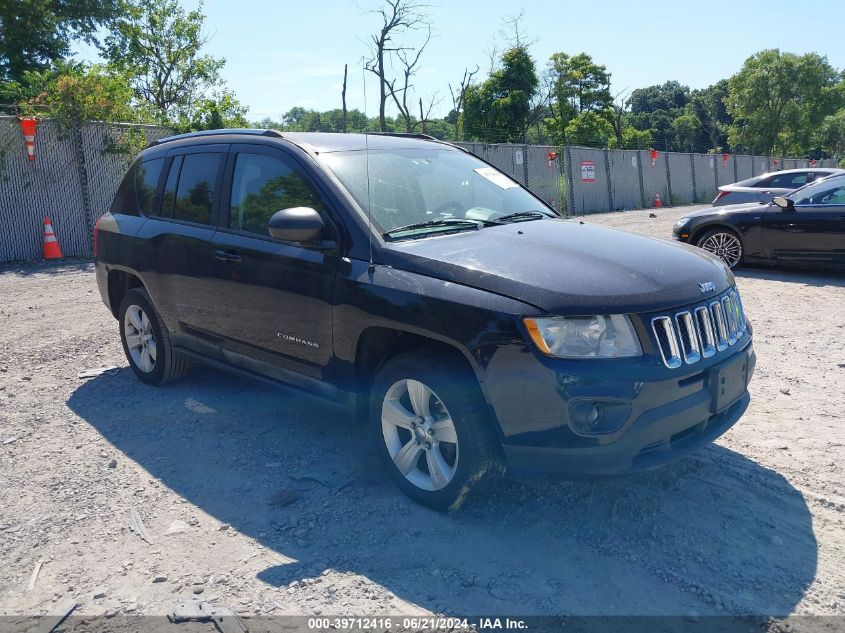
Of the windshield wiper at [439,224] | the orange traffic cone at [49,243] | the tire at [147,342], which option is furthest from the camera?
the orange traffic cone at [49,243]

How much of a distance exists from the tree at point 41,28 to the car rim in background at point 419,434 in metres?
28.2

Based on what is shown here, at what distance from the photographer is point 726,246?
10.5m

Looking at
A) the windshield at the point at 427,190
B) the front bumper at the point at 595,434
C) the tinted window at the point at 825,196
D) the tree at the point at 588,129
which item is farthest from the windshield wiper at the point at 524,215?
the tree at the point at 588,129

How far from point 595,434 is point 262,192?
2.50 meters

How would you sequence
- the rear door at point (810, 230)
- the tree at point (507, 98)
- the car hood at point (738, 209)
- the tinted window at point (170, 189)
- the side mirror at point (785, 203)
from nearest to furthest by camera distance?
the tinted window at point (170, 189), the rear door at point (810, 230), the side mirror at point (785, 203), the car hood at point (738, 209), the tree at point (507, 98)

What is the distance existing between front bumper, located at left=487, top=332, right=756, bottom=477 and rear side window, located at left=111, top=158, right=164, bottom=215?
341 cm

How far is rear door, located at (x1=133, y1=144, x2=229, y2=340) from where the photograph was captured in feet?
15.2

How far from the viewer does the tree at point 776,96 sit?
55.2 meters

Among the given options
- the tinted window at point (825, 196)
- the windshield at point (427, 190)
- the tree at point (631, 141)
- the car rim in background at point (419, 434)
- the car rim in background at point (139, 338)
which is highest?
the tree at point (631, 141)

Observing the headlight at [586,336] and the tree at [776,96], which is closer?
the headlight at [586,336]

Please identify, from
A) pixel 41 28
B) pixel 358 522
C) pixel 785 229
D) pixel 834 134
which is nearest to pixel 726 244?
pixel 785 229

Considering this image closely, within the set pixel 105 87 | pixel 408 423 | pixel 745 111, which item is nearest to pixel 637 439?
pixel 408 423

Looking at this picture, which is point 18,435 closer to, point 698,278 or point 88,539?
point 88,539

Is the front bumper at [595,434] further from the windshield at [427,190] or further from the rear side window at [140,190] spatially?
the rear side window at [140,190]
